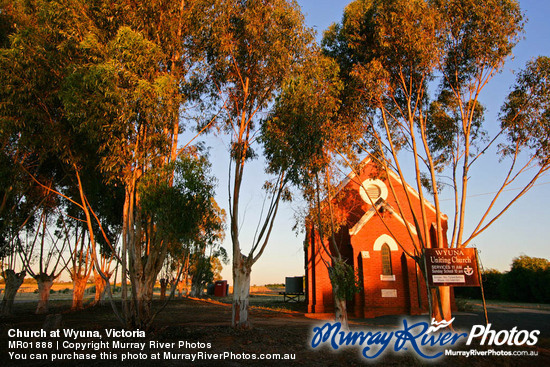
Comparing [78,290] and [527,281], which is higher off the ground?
[78,290]

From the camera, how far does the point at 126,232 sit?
48.5ft

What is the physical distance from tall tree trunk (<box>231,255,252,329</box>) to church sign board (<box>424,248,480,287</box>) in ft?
26.9

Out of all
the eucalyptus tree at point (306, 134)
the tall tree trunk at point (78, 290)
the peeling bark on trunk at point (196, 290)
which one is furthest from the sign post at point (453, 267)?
the peeling bark on trunk at point (196, 290)

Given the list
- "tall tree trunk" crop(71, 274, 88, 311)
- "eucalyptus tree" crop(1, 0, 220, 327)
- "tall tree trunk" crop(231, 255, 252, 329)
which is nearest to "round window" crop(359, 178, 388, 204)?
"tall tree trunk" crop(231, 255, 252, 329)

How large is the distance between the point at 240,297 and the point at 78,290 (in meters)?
20.4

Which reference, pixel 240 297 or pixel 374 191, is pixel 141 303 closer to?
pixel 240 297

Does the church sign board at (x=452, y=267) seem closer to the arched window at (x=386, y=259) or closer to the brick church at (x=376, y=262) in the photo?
the brick church at (x=376, y=262)

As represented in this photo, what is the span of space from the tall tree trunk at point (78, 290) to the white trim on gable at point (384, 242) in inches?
964

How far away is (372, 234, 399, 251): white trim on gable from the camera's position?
24.5 meters

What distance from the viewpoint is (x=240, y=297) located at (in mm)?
15234

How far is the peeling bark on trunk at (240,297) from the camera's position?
15.1 m

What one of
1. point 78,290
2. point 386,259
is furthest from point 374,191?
point 78,290

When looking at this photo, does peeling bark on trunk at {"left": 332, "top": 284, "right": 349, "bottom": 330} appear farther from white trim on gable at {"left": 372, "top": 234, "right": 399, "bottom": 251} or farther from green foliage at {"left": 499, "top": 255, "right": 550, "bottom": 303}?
green foliage at {"left": 499, "top": 255, "right": 550, "bottom": 303}

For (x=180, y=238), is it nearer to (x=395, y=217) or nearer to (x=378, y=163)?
(x=378, y=163)
